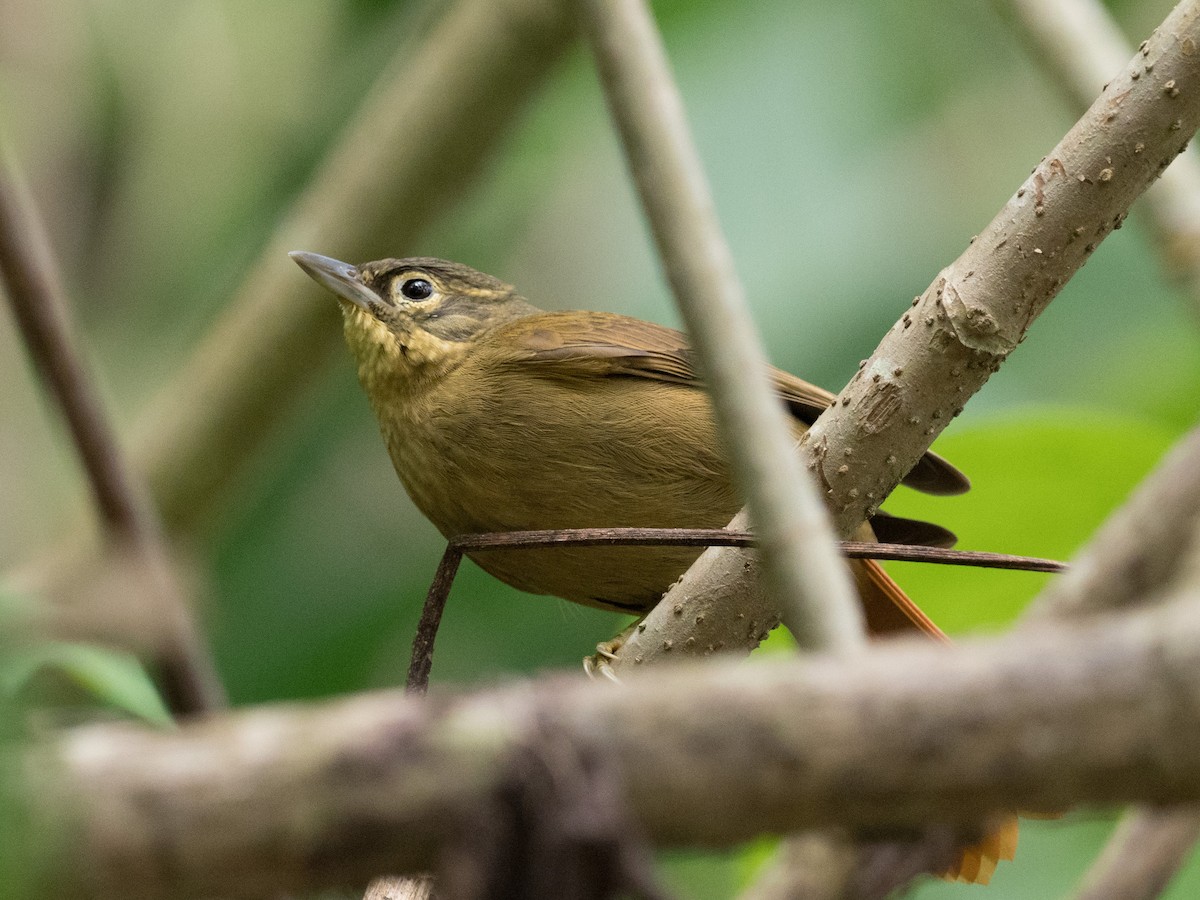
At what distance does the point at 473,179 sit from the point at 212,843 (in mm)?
Answer: 3937

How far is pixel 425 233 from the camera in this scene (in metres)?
5.05

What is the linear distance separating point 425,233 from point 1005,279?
2.90 m

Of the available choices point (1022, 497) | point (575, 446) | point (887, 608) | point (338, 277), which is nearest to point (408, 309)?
point (338, 277)

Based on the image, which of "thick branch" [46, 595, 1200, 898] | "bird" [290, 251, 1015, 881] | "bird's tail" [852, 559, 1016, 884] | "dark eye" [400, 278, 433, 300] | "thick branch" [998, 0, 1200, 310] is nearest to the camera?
"thick branch" [46, 595, 1200, 898]

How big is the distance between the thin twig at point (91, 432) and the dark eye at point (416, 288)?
145cm

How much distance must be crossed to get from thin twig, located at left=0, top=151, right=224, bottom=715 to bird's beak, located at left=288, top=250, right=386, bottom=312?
112 centimetres

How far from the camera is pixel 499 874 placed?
3.52ft

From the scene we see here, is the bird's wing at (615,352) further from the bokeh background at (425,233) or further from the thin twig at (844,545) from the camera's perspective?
the thin twig at (844,545)

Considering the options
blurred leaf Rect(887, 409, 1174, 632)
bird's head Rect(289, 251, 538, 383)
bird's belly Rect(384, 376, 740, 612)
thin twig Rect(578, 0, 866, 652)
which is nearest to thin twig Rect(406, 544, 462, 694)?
thin twig Rect(578, 0, 866, 652)

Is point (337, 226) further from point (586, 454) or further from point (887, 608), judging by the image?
point (887, 608)

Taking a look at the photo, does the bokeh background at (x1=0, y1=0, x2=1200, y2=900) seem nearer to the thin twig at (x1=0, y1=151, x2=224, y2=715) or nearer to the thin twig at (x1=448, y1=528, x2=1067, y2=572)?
the thin twig at (x1=0, y1=151, x2=224, y2=715)

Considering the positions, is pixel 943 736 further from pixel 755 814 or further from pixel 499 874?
pixel 499 874

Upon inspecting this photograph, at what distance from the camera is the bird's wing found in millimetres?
4047

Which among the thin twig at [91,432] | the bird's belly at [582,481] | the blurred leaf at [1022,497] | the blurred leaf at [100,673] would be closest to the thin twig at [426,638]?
the blurred leaf at [100,673]
